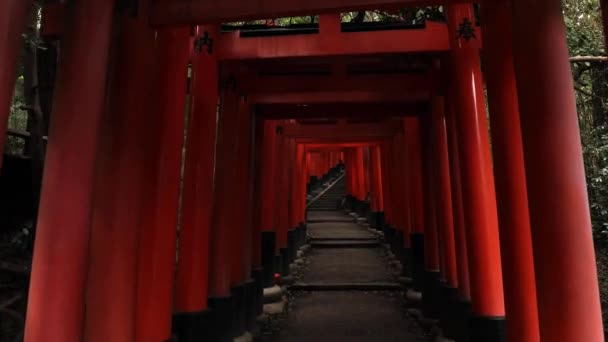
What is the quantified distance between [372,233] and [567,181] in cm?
1295

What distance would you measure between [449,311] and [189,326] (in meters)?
3.00

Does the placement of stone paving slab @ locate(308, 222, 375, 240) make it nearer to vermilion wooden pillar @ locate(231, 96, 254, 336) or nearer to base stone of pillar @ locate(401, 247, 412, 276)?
→ base stone of pillar @ locate(401, 247, 412, 276)

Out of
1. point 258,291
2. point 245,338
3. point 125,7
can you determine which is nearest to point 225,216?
point 245,338

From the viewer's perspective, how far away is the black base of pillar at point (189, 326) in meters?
4.29

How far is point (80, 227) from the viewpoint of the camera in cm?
235

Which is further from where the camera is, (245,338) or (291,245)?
(291,245)

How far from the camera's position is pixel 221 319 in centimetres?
501

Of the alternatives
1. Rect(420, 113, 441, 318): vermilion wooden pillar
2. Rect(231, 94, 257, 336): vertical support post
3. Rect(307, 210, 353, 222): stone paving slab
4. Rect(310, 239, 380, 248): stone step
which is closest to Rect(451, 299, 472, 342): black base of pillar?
Rect(420, 113, 441, 318): vermilion wooden pillar

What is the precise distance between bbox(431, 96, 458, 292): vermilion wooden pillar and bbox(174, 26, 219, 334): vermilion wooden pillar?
9.41 feet

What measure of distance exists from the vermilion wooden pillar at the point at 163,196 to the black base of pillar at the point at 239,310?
1868 mm

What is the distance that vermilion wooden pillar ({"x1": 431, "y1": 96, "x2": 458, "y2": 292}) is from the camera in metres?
5.37

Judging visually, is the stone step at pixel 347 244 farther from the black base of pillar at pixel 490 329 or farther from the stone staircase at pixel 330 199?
the black base of pillar at pixel 490 329

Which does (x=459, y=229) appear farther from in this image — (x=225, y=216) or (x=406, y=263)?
(x=406, y=263)

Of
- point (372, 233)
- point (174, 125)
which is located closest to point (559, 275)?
point (174, 125)
